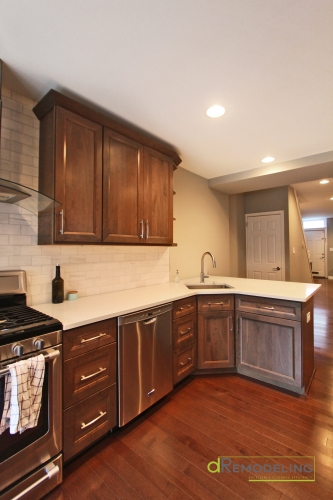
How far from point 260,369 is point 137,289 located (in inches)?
57.9

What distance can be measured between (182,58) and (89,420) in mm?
2354

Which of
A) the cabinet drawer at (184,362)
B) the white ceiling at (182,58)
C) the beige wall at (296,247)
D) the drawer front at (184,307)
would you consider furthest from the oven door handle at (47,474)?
the beige wall at (296,247)

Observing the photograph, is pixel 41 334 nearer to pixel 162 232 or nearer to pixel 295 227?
pixel 162 232

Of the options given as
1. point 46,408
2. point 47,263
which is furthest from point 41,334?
point 47,263

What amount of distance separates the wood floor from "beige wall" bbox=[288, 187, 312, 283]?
106 inches

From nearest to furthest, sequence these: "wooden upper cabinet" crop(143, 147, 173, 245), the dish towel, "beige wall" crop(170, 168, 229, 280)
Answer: the dish towel, "wooden upper cabinet" crop(143, 147, 173, 245), "beige wall" crop(170, 168, 229, 280)

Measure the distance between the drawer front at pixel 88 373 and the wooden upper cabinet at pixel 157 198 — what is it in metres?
1.13

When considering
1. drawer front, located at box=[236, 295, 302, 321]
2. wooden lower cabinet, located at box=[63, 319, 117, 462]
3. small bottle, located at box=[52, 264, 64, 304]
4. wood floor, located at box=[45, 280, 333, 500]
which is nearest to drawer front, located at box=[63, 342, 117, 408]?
wooden lower cabinet, located at box=[63, 319, 117, 462]

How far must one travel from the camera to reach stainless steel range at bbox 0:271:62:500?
1.13 meters

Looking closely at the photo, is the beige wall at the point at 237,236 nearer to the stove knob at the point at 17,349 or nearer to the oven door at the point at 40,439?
the oven door at the point at 40,439

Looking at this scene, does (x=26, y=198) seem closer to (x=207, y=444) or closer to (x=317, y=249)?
(x=207, y=444)

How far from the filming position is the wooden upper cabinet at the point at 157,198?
2.34 m

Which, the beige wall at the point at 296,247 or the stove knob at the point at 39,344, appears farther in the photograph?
the beige wall at the point at 296,247

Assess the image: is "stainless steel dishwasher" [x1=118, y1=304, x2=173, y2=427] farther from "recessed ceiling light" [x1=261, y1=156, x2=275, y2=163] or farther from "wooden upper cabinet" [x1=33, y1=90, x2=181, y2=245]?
"recessed ceiling light" [x1=261, y1=156, x2=275, y2=163]
